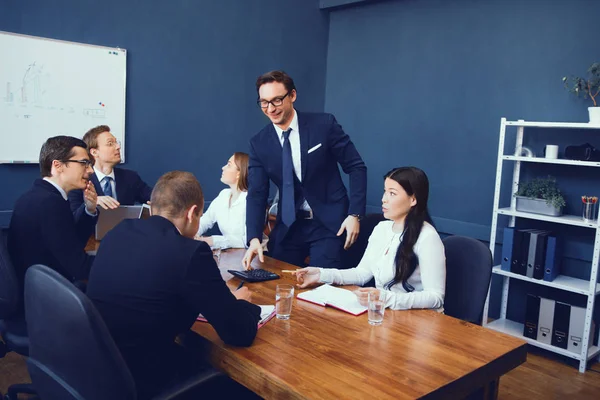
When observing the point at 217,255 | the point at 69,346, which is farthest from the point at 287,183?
the point at 69,346

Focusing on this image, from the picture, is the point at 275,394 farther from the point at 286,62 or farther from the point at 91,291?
the point at 286,62

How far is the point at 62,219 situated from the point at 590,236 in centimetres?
321

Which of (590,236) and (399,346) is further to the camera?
(590,236)

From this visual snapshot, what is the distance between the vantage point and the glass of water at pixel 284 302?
1.77 meters

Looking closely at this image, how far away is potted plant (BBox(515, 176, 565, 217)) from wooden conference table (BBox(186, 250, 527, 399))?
1.97 meters

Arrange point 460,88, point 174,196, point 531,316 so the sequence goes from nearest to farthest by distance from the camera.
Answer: point 174,196 → point 531,316 → point 460,88

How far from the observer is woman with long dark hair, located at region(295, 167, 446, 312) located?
206 centimetres

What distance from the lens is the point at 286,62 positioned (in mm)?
4867

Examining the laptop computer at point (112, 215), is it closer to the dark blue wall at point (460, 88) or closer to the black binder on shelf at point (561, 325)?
the dark blue wall at point (460, 88)

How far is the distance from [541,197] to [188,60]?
2.81 m

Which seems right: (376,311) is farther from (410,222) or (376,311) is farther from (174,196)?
(174,196)

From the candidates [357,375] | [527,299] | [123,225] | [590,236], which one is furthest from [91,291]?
[590,236]

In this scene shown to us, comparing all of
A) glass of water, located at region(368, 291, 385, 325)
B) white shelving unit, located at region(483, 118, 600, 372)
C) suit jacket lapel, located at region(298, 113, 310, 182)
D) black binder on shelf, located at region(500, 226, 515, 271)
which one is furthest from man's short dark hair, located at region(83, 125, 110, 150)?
black binder on shelf, located at region(500, 226, 515, 271)

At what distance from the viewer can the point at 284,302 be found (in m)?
1.78
